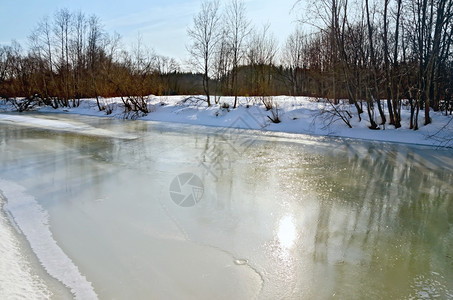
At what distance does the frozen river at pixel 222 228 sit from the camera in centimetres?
267

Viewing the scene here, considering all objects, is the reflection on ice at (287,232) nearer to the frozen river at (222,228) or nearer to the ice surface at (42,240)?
the frozen river at (222,228)

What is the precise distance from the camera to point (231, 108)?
672 inches

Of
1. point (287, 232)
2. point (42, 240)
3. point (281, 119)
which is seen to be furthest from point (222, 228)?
point (281, 119)

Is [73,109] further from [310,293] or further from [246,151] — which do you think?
[310,293]

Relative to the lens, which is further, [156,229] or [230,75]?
[230,75]

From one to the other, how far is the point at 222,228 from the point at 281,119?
11548 millimetres

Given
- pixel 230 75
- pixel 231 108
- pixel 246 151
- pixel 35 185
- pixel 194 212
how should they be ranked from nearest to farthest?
1. pixel 194 212
2. pixel 35 185
3. pixel 246 151
4. pixel 231 108
5. pixel 230 75

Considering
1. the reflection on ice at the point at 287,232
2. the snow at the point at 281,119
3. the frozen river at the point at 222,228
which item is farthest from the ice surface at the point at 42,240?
the snow at the point at 281,119

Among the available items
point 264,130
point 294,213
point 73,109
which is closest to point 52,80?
point 73,109

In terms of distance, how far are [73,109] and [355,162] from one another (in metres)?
21.6

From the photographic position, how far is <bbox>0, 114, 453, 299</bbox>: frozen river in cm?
267

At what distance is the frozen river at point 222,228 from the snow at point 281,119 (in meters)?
4.31

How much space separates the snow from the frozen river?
14.1 ft

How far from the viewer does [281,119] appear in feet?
48.3
